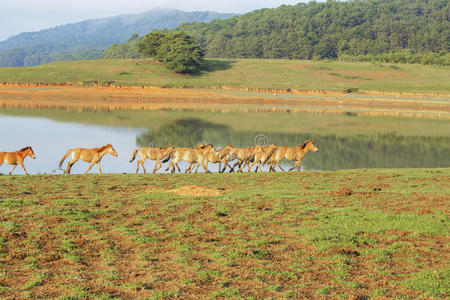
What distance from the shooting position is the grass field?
787 centimetres

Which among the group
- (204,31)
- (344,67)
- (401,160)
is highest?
(204,31)

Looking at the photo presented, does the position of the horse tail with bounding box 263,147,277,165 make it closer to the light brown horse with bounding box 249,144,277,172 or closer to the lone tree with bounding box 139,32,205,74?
the light brown horse with bounding box 249,144,277,172

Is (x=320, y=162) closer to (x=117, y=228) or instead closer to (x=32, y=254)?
(x=117, y=228)

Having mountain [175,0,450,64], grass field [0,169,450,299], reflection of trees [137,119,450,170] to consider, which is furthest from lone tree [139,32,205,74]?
grass field [0,169,450,299]

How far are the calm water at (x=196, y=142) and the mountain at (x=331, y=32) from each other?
89403mm

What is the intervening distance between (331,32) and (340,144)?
136985mm

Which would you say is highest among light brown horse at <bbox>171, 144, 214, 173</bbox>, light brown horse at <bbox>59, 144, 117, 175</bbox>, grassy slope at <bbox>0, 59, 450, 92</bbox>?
grassy slope at <bbox>0, 59, 450, 92</bbox>

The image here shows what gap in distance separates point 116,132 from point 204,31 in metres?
148

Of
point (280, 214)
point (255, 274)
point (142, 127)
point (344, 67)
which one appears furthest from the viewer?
point (344, 67)

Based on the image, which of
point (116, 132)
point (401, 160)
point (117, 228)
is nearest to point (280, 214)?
point (117, 228)

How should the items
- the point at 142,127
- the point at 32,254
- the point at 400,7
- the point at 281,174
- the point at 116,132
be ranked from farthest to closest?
1. the point at 400,7
2. the point at 142,127
3. the point at 116,132
4. the point at 281,174
5. the point at 32,254

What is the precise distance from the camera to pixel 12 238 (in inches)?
388

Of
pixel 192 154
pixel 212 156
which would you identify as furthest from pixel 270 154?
pixel 192 154

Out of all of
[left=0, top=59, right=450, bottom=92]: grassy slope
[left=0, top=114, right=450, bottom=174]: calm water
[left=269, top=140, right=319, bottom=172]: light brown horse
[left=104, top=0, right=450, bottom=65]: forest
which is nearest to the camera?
[left=269, top=140, right=319, bottom=172]: light brown horse
